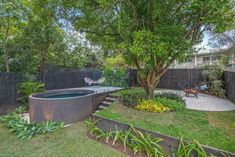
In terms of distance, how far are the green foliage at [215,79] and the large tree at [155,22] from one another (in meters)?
3.23

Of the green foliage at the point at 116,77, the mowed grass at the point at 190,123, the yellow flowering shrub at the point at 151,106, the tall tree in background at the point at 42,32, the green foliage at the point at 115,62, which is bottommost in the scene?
the mowed grass at the point at 190,123

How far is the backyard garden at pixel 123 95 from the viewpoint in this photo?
14.9ft

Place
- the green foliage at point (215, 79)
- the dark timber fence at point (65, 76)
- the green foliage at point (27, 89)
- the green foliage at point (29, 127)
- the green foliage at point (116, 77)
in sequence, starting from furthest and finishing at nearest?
1. the green foliage at point (116, 77)
2. the dark timber fence at point (65, 76)
3. the green foliage at point (215, 79)
4. the green foliage at point (27, 89)
5. the green foliage at point (29, 127)

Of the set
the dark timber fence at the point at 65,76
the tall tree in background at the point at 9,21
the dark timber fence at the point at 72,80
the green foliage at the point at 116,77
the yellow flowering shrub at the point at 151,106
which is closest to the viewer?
the yellow flowering shrub at the point at 151,106

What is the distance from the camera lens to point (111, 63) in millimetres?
20672

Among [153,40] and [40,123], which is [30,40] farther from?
[153,40]

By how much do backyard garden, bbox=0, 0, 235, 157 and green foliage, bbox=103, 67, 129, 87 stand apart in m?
3.05

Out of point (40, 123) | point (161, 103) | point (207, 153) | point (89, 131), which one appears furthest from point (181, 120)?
point (40, 123)

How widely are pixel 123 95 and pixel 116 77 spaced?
13.1 feet

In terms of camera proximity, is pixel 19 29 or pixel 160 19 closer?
pixel 160 19

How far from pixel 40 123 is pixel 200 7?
6.66m

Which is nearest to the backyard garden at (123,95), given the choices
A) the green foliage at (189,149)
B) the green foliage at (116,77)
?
the green foliage at (189,149)

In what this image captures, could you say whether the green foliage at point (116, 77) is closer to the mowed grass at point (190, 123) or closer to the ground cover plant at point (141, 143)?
the mowed grass at point (190, 123)

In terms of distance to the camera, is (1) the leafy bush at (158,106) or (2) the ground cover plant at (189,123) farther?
(1) the leafy bush at (158,106)
